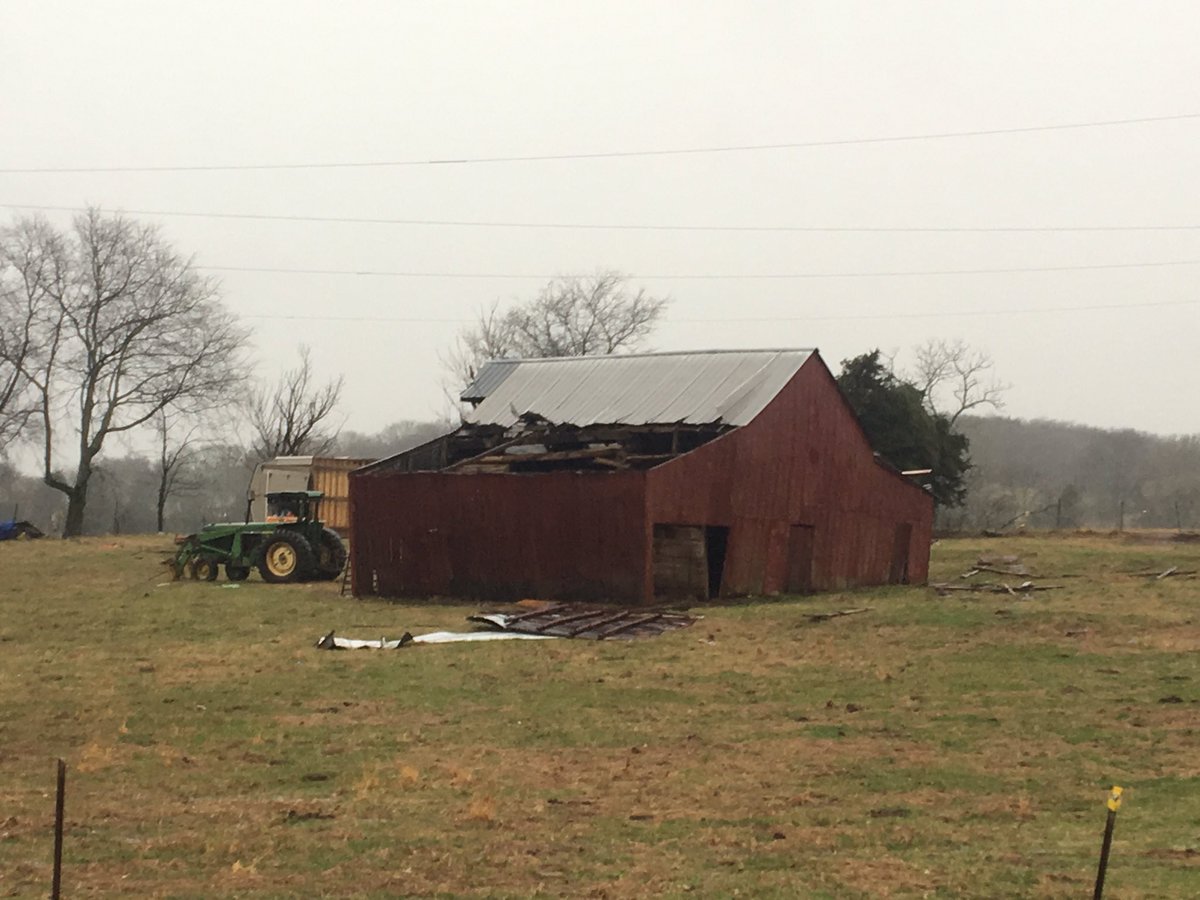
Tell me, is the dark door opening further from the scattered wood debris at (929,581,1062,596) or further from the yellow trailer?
the yellow trailer

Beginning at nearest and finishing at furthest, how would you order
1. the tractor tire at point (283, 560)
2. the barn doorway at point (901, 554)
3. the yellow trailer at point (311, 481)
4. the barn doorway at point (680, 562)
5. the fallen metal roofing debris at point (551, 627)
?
the fallen metal roofing debris at point (551, 627) < the barn doorway at point (680, 562) < the tractor tire at point (283, 560) < the barn doorway at point (901, 554) < the yellow trailer at point (311, 481)

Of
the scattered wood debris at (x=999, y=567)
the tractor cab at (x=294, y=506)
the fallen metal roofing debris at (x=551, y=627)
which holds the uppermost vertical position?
the tractor cab at (x=294, y=506)

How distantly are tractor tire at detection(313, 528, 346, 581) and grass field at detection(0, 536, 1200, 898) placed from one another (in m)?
10.5

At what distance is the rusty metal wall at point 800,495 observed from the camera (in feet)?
88.9

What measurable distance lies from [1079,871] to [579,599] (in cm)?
1934

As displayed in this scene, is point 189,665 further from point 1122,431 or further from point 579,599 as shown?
point 1122,431

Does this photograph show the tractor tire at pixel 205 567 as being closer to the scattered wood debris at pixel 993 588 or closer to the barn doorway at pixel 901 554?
the barn doorway at pixel 901 554

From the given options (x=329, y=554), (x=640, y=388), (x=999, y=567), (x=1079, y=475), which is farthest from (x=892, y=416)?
(x=1079, y=475)

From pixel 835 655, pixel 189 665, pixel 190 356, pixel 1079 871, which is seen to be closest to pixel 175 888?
pixel 1079 871

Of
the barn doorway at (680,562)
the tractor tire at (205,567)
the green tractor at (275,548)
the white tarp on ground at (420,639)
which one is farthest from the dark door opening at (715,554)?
the tractor tire at (205,567)

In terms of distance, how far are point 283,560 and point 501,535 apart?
7.39m

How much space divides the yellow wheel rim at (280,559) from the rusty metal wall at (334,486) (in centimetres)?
1195

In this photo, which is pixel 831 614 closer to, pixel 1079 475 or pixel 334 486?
pixel 334 486

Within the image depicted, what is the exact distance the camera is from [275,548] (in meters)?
31.7
